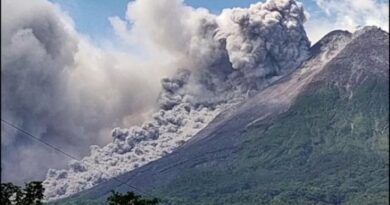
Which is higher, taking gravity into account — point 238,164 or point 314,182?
point 238,164

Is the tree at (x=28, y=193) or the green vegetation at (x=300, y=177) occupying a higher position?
the green vegetation at (x=300, y=177)

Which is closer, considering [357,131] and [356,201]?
[356,201]

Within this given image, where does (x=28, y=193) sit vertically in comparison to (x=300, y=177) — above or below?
below

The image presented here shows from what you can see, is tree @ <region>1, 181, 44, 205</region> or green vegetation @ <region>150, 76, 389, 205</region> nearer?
tree @ <region>1, 181, 44, 205</region>

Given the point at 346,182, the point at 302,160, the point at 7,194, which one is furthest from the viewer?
the point at 302,160

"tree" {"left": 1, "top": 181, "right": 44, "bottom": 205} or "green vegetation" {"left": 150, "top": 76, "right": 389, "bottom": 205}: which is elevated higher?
"green vegetation" {"left": 150, "top": 76, "right": 389, "bottom": 205}

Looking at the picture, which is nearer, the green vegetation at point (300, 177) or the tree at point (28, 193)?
the tree at point (28, 193)

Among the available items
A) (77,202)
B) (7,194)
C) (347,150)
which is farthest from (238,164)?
(7,194)

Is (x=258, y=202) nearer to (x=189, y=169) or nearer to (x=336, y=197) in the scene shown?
(x=336, y=197)

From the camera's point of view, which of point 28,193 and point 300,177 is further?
point 300,177

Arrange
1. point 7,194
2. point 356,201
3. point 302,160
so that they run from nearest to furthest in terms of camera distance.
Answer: point 7,194, point 356,201, point 302,160

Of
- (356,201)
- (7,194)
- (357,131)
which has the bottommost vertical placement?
(7,194)
